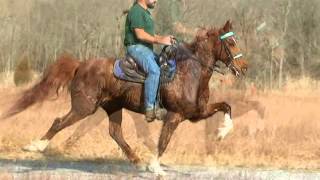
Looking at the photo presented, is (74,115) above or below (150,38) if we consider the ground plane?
below

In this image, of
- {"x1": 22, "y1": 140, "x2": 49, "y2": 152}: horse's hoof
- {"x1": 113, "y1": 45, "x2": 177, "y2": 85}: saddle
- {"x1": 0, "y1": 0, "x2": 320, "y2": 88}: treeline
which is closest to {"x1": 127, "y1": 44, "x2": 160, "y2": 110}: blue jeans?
{"x1": 113, "y1": 45, "x2": 177, "y2": 85}: saddle

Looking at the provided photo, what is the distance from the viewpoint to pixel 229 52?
10.9 m

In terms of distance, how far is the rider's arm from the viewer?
34.0 feet

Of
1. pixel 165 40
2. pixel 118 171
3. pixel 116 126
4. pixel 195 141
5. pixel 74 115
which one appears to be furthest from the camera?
pixel 195 141

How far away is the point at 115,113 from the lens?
1162cm

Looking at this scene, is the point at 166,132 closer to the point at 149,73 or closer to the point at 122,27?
the point at 149,73

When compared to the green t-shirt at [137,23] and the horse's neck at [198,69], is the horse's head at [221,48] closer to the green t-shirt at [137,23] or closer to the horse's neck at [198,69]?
the horse's neck at [198,69]

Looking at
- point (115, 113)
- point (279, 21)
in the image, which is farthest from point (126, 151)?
point (279, 21)

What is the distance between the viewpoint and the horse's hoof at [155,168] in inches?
401

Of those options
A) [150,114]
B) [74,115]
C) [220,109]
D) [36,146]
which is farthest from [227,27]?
[36,146]

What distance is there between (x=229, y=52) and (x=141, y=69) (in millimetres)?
1475

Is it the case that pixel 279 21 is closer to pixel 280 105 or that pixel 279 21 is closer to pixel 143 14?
pixel 280 105

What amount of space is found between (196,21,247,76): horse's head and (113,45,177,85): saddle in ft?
1.74

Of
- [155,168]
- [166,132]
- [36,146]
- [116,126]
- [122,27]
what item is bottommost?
[155,168]
